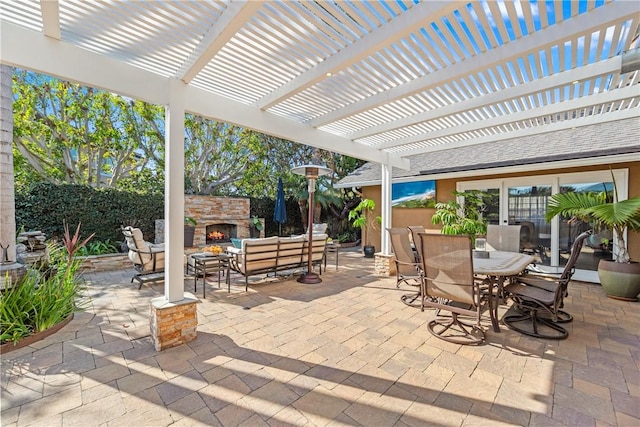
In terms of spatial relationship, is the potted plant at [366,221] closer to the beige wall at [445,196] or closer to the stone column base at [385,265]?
the beige wall at [445,196]

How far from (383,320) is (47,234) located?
9144 millimetres

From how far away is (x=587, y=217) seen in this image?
5.97 meters

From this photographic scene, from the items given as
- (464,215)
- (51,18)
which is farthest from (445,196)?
(51,18)

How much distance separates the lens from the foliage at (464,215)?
25.0ft

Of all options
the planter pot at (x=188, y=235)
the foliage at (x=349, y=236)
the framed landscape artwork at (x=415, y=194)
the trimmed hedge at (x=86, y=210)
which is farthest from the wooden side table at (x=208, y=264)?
the foliage at (x=349, y=236)

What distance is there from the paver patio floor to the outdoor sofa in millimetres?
1298

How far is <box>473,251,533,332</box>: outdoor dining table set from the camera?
368cm

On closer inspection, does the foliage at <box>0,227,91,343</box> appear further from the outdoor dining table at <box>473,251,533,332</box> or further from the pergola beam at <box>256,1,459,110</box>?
the outdoor dining table at <box>473,251,533,332</box>

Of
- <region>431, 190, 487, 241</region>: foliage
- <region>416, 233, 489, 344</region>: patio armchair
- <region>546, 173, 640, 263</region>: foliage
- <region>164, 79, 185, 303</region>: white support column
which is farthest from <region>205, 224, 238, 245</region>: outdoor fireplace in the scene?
<region>546, 173, 640, 263</region>: foliage

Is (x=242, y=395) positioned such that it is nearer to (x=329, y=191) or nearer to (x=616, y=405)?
(x=616, y=405)

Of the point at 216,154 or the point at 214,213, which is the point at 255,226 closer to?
the point at 214,213

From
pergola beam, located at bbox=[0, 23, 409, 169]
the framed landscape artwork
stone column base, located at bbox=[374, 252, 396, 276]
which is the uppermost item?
pergola beam, located at bbox=[0, 23, 409, 169]

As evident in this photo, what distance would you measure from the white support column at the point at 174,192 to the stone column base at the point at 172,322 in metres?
0.11

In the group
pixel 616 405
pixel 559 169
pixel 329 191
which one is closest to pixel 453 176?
pixel 559 169
